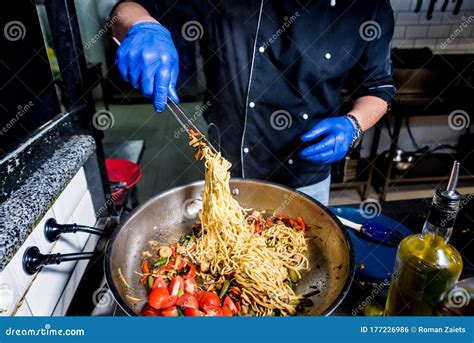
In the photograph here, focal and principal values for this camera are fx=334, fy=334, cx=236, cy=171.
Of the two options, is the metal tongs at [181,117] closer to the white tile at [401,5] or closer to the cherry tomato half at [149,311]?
the cherry tomato half at [149,311]

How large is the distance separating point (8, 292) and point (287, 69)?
1679 millimetres

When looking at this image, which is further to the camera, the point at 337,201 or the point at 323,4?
the point at 337,201

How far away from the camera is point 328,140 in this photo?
5.70 ft

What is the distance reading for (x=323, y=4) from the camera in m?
1.91

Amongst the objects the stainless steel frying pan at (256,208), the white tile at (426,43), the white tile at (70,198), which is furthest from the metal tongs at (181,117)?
the white tile at (426,43)

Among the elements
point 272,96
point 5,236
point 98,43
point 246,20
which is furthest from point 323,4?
point 98,43

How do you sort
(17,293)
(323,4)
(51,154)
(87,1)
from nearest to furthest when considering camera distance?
(17,293)
(51,154)
(323,4)
(87,1)

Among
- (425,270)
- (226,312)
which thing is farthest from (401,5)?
(226,312)

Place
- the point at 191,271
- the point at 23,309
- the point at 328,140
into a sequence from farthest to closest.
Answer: the point at 328,140 < the point at 191,271 < the point at 23,309

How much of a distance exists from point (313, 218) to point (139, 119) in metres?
5.47

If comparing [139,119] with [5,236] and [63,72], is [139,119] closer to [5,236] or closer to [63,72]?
[63,72]

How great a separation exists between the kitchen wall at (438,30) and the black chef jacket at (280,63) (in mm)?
3024

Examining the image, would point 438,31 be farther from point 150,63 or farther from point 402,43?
point 150,63

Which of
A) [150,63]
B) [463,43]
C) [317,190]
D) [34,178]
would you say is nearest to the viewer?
[34,178]
